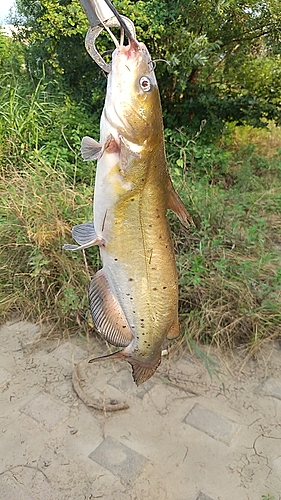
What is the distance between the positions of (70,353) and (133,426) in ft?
2.46

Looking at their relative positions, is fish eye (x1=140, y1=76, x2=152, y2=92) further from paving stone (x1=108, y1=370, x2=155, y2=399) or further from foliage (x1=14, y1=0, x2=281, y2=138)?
foliage (x1=14, y1=0, x2=281, y2=138)

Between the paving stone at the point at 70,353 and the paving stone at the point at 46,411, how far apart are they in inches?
13.9

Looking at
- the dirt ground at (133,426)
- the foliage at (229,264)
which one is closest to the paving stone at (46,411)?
the dirt ground at (133,426)

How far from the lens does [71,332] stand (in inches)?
124

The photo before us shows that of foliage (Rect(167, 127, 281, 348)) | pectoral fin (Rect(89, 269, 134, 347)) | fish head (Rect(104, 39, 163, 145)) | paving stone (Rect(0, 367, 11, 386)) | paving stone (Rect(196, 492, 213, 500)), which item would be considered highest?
fish head (Rect(104, 39, 163, 145))

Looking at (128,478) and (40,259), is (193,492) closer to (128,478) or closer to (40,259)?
(128,478)

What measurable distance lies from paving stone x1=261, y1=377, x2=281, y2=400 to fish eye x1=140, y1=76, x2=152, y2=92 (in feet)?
7.35

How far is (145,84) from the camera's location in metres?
0.92

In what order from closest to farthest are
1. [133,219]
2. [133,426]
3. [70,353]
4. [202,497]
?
[133,219], [202,497], [133,426], [70,353]

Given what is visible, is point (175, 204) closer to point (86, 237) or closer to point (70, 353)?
point (86, 237)

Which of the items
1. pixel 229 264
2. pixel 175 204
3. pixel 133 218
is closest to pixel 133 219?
pixel 133 218

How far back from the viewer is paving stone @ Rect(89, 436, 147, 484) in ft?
7.03

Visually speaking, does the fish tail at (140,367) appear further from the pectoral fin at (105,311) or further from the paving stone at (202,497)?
the paving stone at (202,497)

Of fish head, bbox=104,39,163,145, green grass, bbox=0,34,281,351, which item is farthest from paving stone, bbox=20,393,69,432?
fish head, bbox=104,39,163,145
